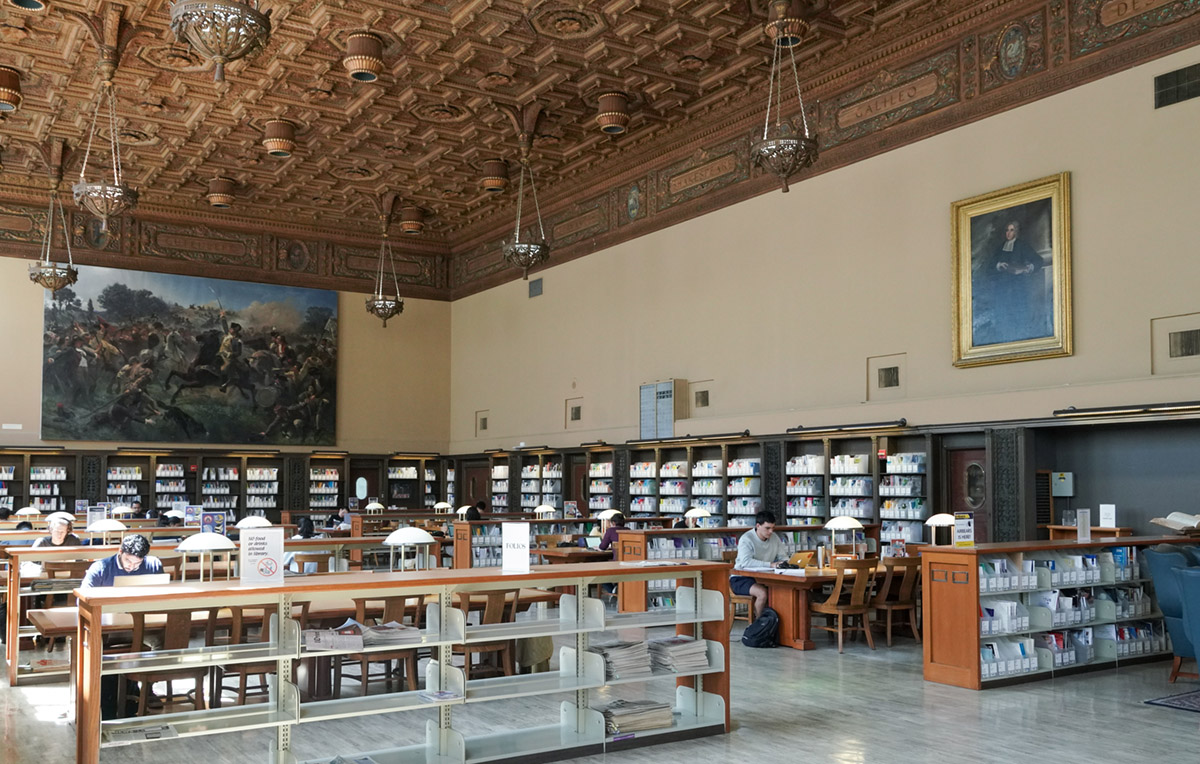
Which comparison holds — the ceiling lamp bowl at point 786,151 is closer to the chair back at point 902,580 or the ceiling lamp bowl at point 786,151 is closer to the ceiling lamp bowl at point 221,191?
the chair back at point 902,580

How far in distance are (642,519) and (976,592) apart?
26.9 feet

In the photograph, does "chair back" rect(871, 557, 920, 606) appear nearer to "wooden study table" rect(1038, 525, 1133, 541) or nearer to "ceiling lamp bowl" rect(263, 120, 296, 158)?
"wooden study table" rect(1038, 525, 1133, 541)

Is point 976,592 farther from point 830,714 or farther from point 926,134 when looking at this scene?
point 926,134

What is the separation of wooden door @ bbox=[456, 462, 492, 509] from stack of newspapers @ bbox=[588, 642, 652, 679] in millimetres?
17133

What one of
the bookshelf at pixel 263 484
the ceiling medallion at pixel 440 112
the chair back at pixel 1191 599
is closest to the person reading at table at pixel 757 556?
the chair back at pixel 1191 599

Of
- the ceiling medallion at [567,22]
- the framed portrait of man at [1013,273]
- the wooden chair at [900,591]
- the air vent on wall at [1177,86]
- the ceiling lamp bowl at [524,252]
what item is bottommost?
the wooden chair at [900,591]

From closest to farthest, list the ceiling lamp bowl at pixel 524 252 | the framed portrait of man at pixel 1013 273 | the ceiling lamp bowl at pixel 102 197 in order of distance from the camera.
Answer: the framed portrait of man at pixel 1013 273, the ceiling lamp bowl at pixel 102 197, the ceiling lamp bowl at pixel 524 252

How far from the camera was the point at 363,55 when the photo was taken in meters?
14.3

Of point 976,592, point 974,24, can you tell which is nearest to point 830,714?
point 976,592

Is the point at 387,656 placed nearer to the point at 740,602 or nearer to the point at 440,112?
the point at 740,602

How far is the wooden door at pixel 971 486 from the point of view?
12.8 metres

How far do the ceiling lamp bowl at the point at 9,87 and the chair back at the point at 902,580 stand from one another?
14317mm

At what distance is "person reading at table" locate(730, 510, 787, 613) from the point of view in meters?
11.3

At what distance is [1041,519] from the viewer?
1228 cm
